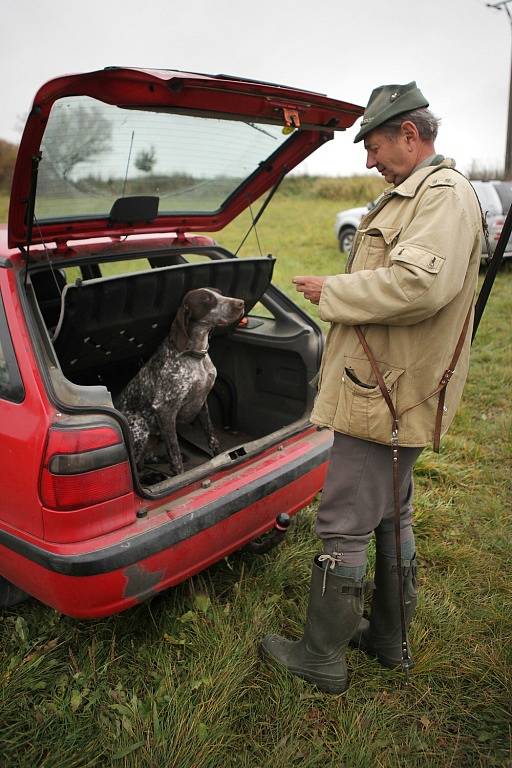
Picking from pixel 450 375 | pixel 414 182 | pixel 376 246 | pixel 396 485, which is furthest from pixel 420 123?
pixel 396 485

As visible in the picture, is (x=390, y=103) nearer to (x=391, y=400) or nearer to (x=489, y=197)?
(x=391, y=400)

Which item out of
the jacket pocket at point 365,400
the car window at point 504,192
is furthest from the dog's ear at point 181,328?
the car window at point 504,192

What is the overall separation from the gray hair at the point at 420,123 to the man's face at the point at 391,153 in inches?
0.8

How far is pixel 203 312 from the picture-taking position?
3.17 m

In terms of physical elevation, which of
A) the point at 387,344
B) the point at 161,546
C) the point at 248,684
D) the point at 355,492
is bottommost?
the point at 248,684

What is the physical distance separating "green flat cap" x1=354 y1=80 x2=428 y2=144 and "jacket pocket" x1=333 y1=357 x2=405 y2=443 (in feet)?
2.44

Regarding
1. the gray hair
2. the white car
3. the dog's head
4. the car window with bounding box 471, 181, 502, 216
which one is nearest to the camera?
the gray hair

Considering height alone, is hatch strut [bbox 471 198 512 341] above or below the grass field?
above

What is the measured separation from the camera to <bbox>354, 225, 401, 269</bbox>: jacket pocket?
74.5 inches

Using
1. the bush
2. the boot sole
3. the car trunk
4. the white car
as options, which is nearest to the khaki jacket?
the car trunk

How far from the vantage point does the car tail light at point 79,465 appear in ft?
6.59

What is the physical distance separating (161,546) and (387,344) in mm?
1068

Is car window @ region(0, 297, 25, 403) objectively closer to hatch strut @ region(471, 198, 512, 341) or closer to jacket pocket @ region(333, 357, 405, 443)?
jacket pocket @ region(333, 357, 405, 443)

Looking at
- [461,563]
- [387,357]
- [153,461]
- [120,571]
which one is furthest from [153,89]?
[461,563]
